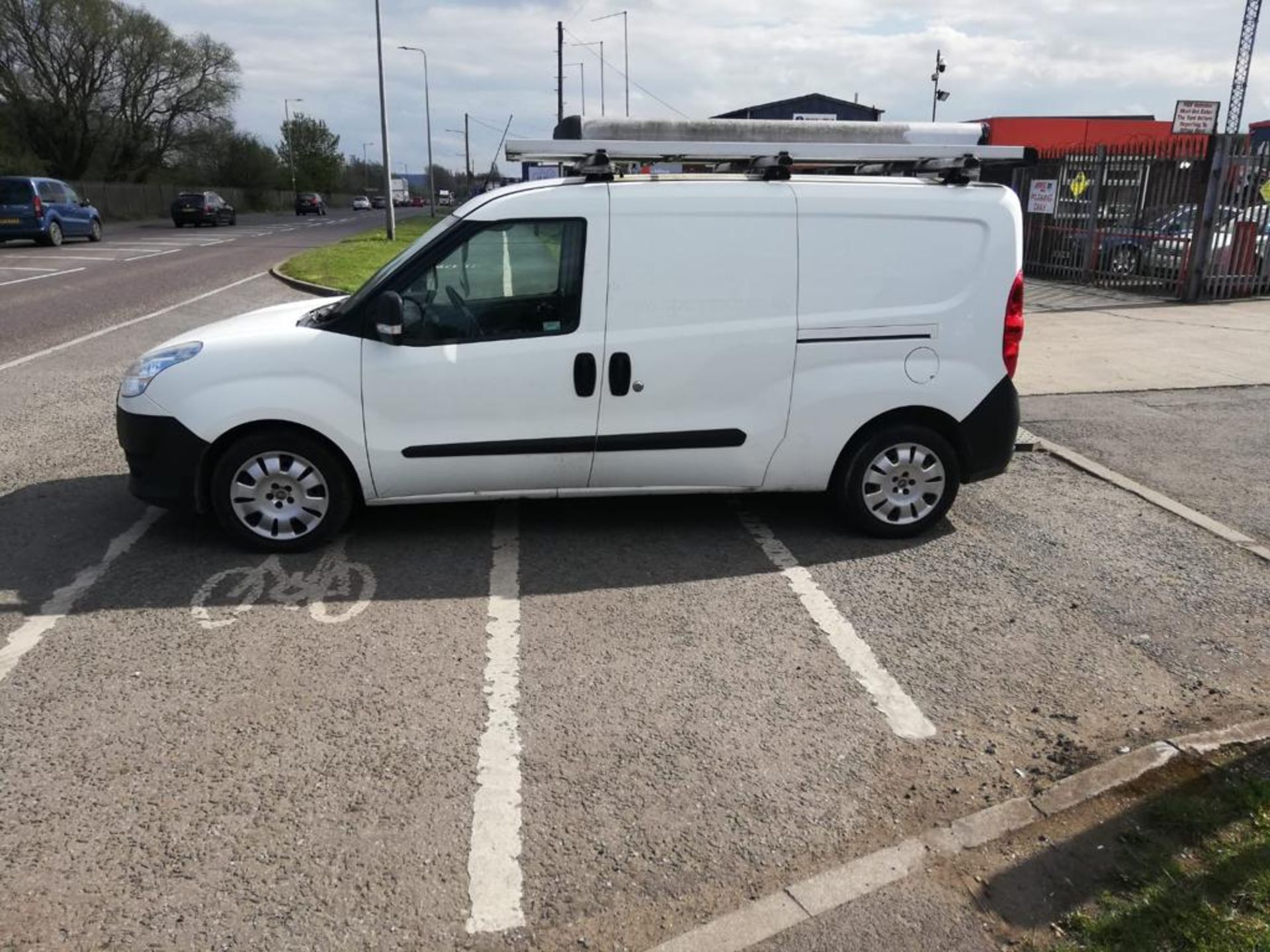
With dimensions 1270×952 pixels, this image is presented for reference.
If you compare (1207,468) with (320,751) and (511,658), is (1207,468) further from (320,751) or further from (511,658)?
(320,751)

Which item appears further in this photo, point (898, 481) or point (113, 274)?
point (113, 274)

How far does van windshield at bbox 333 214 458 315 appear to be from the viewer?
4.93 metres

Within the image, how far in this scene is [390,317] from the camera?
4766 millimetres

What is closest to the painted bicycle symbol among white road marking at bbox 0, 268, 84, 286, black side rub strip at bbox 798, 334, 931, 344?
black side rub strip at bbox 798, 334, 931, 344

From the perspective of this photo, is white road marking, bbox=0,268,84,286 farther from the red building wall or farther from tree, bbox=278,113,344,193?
tree, bbox=278,113,344,193

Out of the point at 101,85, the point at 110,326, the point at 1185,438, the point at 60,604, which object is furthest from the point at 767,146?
the point at 101,85

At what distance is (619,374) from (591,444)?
15.8 inches

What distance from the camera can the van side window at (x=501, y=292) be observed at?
493 cm

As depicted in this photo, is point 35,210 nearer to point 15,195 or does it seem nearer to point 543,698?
point 15,195

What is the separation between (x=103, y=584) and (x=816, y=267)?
3899 millimetres

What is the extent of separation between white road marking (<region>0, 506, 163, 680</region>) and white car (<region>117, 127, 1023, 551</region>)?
0.48 metres

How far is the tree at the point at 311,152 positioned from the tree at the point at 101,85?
102 ft

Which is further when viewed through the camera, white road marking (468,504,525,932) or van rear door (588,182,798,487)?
van rear door (588,182,798,487)

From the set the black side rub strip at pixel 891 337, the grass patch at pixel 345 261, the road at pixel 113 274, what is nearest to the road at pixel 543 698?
the black side rub strip at pixel 891 337
